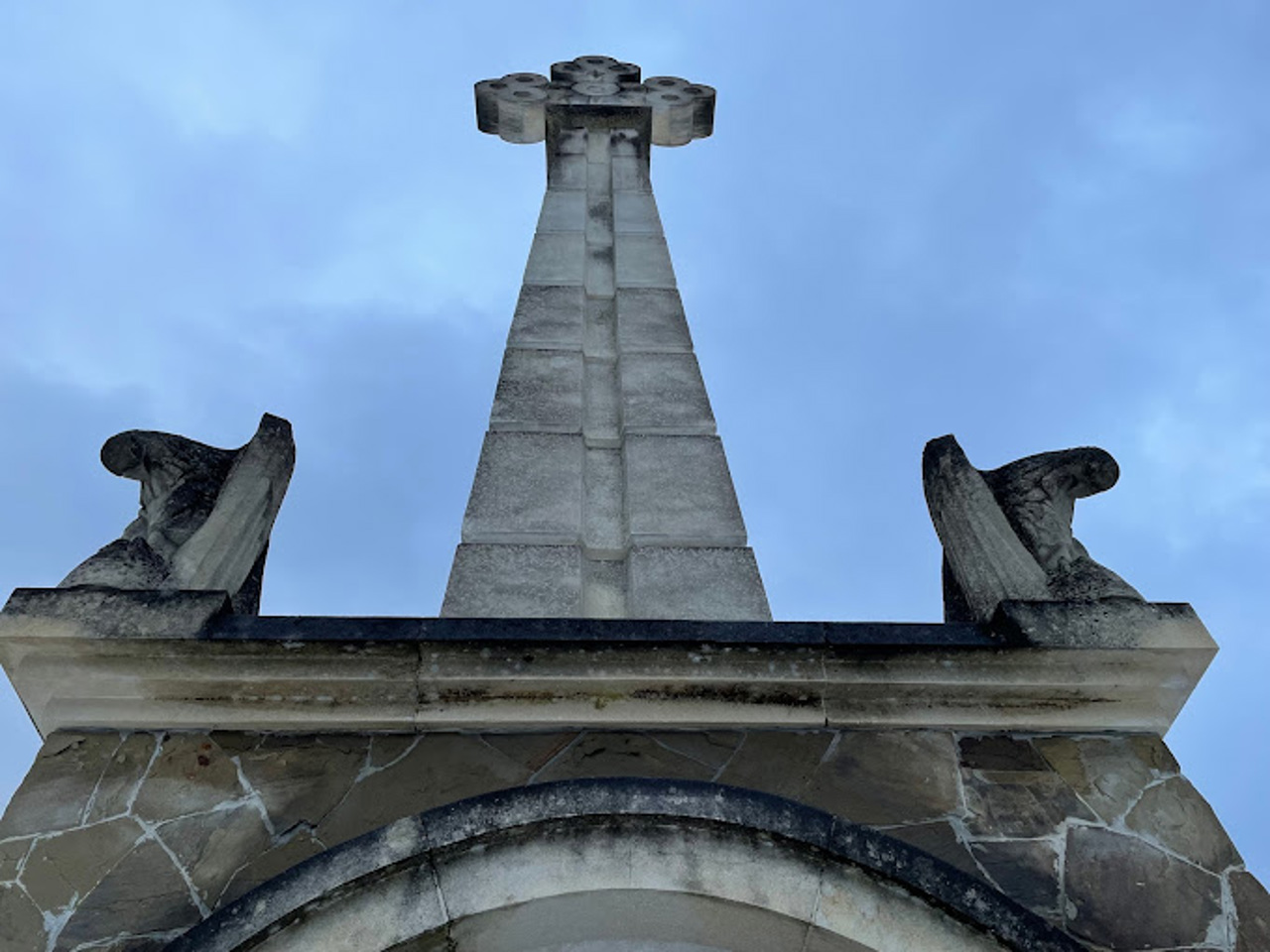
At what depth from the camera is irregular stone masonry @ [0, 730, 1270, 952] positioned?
3.41 metres

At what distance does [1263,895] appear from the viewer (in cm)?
357

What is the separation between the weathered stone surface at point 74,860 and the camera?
3.39 metres

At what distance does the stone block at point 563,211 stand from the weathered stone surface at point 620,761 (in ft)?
16.1

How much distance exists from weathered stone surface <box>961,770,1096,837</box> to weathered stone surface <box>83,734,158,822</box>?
2459 mm

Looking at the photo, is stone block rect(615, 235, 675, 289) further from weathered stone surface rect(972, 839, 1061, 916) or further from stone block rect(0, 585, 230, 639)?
weathered stone surface rect(972, 839, 1061, 916)

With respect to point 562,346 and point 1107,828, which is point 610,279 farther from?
point 1107,828

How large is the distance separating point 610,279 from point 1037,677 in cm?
434

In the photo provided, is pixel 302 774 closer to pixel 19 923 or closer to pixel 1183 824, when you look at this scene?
pixel 19 923

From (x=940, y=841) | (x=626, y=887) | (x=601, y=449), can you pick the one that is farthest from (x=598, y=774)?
(x=601, y=449)

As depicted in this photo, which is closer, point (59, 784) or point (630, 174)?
point (59, 784)

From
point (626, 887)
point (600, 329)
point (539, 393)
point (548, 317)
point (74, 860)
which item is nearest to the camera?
point (626, 887)

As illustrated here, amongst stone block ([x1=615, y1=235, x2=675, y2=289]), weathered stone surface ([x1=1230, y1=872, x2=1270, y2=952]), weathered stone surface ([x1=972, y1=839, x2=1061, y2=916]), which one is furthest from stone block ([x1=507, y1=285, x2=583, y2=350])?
weathered stone surface ([x1=1230, y1=872, x2=1270, y2=952])

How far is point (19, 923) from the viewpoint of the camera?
131 inches

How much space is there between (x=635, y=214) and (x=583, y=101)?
5.74ft
